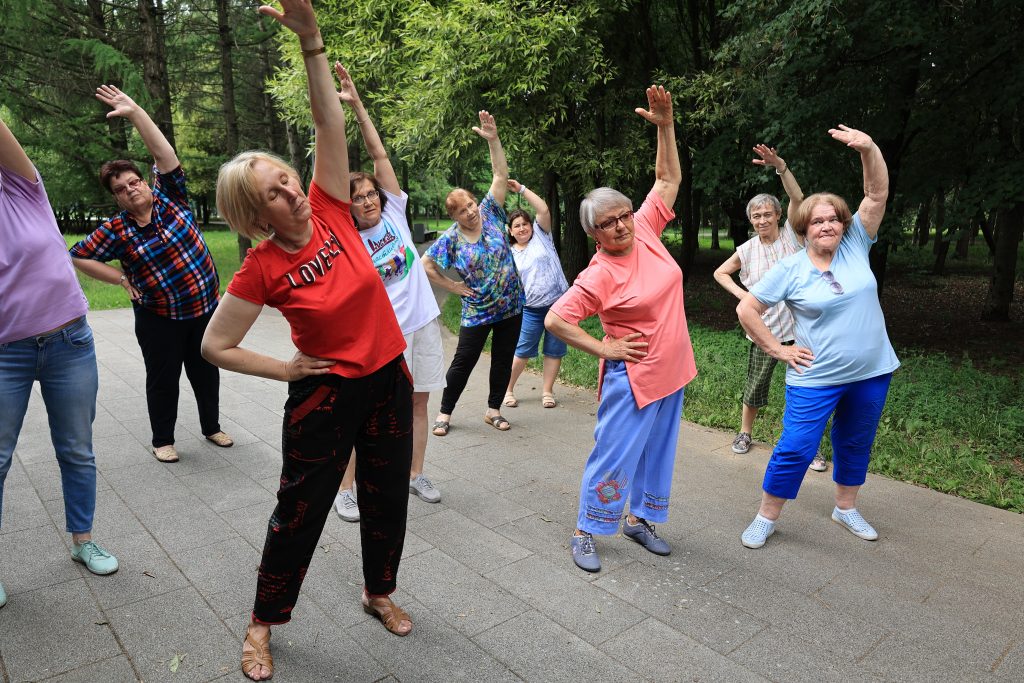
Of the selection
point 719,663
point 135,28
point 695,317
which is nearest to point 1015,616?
point 719,663

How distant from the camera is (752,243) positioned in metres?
4.89

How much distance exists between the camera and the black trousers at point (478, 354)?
5305mm

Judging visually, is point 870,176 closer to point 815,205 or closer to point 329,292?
point 815,205

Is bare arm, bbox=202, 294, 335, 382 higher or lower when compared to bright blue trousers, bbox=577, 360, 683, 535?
higher

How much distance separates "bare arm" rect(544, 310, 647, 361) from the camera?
3094 mm

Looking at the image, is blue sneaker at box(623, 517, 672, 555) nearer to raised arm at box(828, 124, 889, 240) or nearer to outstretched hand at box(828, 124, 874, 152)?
raised arm at box(828, 124, 889, 240)

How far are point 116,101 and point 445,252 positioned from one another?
223cm

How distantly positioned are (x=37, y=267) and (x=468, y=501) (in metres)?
2.49

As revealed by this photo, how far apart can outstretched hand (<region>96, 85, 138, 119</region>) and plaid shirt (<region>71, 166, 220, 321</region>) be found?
0.64 meters

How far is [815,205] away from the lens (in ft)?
11.2

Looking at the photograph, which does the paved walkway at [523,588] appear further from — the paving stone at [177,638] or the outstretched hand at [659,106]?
the outstretched hand at [659,106]

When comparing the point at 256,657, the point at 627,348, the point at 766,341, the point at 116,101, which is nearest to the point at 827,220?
the point at 766,341

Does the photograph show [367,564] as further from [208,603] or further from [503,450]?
[503,450]

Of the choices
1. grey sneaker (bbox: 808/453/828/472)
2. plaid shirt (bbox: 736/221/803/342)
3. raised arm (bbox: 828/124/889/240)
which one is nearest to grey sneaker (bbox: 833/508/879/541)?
grey sneaker (bbox: 808/453/828/472)
